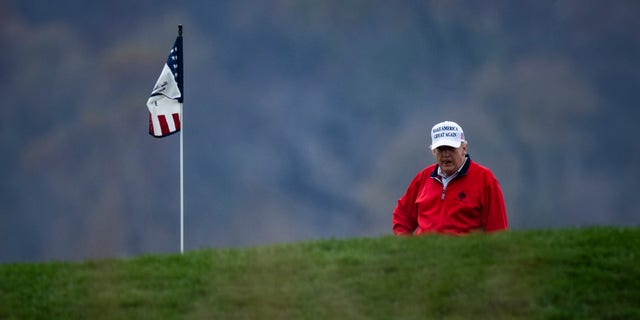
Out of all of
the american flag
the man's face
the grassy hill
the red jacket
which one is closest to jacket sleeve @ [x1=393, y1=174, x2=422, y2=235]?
the red jacket

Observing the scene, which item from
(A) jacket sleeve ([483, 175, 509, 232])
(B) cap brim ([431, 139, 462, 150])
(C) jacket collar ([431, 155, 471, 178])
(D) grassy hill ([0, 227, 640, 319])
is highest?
(B) cap brim ([431, 139, 462, 150])

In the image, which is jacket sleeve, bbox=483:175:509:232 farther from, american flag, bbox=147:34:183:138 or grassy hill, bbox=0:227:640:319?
american flag, bbox=147:34:183:138

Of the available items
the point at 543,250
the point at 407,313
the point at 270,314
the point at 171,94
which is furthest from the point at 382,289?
the point at 171,94

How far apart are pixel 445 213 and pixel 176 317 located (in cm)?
399

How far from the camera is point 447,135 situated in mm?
11555

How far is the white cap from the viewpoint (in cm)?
1150

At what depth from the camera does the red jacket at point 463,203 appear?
11258mm

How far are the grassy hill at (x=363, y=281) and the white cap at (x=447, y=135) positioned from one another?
4.34 feet

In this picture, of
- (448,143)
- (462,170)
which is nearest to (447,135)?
(448,143)

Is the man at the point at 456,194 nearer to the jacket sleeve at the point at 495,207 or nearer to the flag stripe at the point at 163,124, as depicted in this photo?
the jacket sleeve at the point at 495,207

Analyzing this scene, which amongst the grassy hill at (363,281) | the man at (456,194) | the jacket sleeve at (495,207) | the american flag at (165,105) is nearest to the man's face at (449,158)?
the man at (456,194)

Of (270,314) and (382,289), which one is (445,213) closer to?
(382,289)

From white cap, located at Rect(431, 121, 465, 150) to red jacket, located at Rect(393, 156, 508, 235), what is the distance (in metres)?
0.33

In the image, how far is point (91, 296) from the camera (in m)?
9.53
